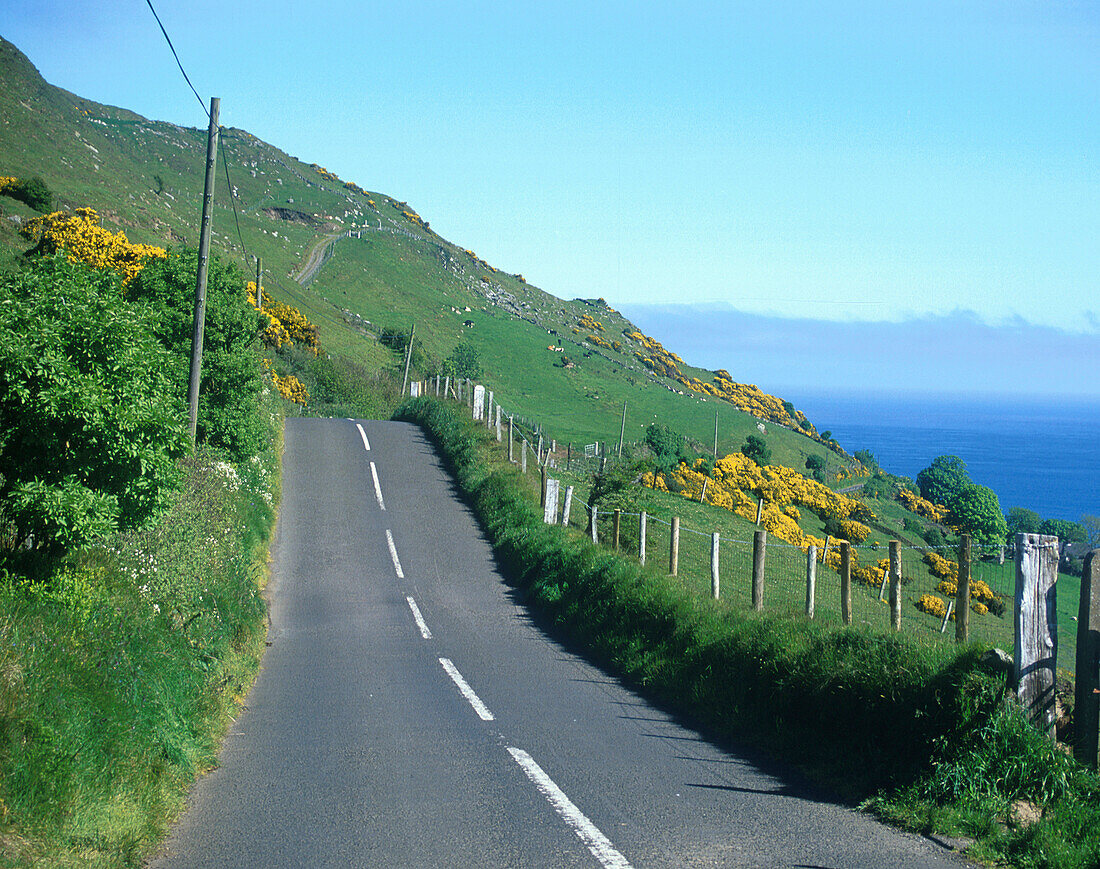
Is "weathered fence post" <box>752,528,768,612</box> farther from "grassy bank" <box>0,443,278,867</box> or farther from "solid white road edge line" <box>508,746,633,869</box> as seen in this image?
"grassy bank" <box>0,443,278,867</box>

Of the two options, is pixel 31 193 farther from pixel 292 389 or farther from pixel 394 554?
pixel 394 554

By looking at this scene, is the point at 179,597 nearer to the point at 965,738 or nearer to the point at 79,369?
the point at 79,369

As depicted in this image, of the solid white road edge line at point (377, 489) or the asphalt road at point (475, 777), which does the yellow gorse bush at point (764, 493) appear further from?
the asphalt road at point (475, 777)

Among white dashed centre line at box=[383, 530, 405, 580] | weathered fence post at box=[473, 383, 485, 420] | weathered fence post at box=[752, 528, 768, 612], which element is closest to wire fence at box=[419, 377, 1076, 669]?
weathered fence post at box=[473, 383, 485, 420]

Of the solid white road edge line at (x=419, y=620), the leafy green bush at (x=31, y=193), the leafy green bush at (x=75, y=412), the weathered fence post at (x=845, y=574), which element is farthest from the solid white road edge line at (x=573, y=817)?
the leafy green bush at (x=31, y=193)

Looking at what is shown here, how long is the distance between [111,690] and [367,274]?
97.6m

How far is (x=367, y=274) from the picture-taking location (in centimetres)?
10025

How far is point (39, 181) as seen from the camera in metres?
47.5

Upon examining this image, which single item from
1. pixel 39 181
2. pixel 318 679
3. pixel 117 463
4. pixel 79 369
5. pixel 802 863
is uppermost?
pixel 39 181

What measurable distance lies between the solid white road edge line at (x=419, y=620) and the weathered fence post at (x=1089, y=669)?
9.64m

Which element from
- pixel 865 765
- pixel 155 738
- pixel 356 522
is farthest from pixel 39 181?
pixel 865 765

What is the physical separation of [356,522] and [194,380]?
25.7 feet

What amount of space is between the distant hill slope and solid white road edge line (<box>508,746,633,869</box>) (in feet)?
129

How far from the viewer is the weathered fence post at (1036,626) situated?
6.31 m
